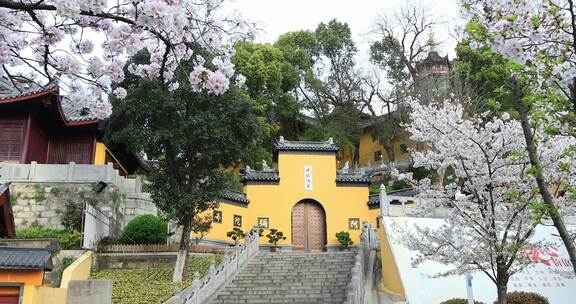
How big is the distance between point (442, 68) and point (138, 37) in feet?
108

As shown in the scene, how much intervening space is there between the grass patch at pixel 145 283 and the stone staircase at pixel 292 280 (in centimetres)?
140

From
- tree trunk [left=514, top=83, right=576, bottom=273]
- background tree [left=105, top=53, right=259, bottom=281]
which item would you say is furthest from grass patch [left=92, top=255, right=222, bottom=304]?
tree trunk [left=514, top=83, right=576, bottom=273]

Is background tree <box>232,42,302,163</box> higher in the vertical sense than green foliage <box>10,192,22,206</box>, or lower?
Result: higher

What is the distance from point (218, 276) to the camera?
14359 millimetres

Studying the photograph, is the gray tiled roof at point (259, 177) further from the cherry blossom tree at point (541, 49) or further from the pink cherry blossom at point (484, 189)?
the cherry blossom tree at point (541, 49)

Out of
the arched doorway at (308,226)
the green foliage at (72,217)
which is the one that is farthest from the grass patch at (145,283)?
the arched doorway at (308,226)

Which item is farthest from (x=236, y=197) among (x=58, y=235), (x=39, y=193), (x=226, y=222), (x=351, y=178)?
(x=58, y=235)

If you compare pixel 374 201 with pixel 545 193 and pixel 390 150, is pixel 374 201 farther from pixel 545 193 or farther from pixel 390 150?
pixel 545 193

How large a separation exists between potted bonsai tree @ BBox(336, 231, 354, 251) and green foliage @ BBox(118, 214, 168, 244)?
7754 millimetres

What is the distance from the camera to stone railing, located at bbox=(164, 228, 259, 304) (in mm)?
12468

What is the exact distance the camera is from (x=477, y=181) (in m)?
10.4

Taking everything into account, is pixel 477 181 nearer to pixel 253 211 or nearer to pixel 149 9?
pixel 149 9

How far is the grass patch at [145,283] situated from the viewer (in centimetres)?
1325

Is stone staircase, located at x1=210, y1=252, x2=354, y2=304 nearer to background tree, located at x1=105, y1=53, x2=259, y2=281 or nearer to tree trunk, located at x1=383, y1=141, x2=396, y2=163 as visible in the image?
background tree, located at x1=105, y1=53, x2=259, y2=281
